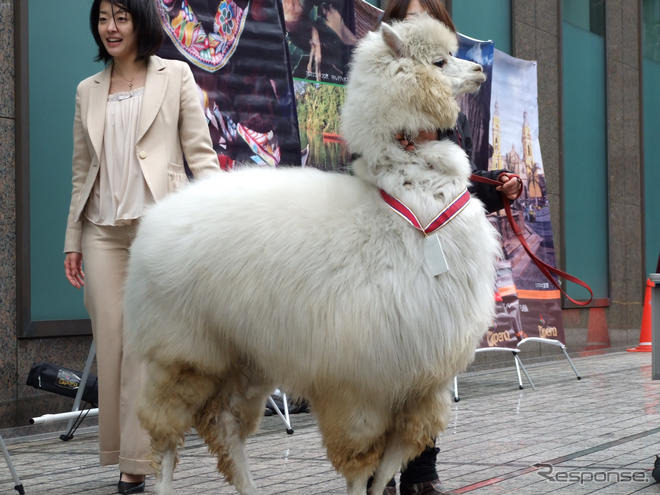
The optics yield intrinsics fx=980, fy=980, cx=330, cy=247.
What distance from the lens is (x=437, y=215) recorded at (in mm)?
3420

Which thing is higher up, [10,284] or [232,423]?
[10,284]

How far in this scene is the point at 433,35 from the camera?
11.6ft

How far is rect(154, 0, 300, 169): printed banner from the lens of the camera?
265 inches

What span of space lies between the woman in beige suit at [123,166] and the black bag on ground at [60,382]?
1.92m

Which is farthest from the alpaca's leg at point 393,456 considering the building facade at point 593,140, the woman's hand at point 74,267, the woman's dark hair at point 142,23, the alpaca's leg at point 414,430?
the building facade at point 593,140

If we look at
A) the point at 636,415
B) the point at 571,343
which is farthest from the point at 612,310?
the point at 636,415

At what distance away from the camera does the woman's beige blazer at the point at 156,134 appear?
15.5 ft

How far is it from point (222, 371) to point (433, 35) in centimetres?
150

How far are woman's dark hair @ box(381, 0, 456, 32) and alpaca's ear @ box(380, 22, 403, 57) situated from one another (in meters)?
0.57

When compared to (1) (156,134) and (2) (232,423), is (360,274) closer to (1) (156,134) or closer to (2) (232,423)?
(2) (232,423)

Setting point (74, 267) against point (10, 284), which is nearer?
point (74, 267)

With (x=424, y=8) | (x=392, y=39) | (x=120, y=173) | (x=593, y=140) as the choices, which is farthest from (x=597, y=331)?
(x=392, y=39)

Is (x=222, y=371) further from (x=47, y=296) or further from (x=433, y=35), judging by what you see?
(x=47, y=296)

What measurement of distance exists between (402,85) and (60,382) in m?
4.21
